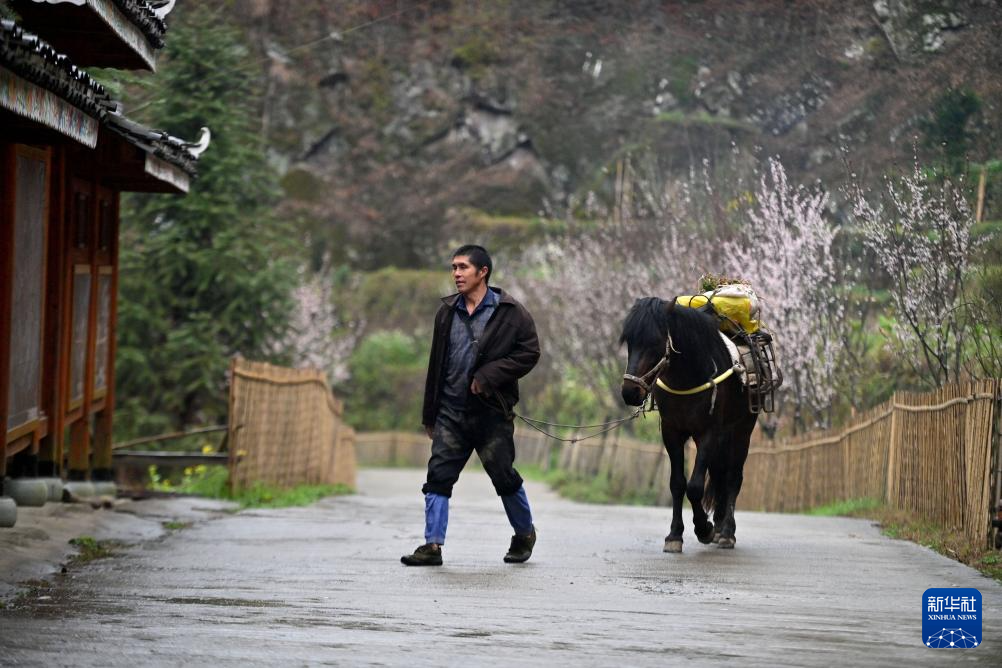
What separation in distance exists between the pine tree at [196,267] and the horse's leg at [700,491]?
1564cm

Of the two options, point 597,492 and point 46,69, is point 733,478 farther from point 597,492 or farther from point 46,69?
point 597,492

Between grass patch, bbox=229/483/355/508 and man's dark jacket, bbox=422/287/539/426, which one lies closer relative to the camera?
man's dark jacket, bbox=422/287/539/426

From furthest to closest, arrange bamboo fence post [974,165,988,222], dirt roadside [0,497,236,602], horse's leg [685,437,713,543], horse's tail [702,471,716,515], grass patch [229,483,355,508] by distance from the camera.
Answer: grass patch [229,483,355,508] → bamboo fence post [974,165,988,222] → horse's tail [702,471,716,515] → horse's leg [685,437,713,543] → dirt roadside [0,497,236,602]

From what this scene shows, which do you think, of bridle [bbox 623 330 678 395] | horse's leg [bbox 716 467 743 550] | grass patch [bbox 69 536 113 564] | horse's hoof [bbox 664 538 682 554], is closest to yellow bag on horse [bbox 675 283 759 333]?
horse's leg [bbox 716 467 743 550]

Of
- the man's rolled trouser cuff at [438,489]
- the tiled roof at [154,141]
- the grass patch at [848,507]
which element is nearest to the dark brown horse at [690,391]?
the man's rolled trouser cuff at [438,489]

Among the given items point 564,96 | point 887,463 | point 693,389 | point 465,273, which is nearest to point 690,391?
point 693,389

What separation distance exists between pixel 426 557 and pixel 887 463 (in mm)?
8667

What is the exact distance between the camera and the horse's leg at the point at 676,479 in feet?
38.9

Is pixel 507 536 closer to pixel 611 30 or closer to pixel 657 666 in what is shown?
pixel 657 666

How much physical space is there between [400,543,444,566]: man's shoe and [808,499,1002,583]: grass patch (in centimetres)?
341

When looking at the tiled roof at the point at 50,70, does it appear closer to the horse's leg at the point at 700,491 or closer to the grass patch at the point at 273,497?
the horse's leg at the point at 700,491

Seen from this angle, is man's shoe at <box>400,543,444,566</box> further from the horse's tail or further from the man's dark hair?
the horse's tail

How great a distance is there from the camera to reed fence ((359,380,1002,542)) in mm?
11859

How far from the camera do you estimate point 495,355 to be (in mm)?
10570
